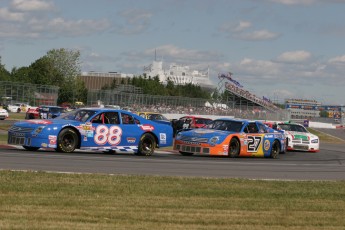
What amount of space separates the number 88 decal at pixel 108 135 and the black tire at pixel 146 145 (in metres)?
0.81

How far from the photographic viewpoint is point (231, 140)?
971 inches

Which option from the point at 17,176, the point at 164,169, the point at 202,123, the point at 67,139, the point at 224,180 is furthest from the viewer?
the point at 202,123

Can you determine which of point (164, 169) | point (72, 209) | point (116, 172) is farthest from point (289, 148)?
point (72, 209)

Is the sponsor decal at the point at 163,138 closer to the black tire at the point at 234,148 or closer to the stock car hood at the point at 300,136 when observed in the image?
the black tire at the point at 234,148

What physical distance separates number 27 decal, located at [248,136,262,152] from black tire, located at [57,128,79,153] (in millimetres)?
6363

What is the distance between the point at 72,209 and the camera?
1012 cm

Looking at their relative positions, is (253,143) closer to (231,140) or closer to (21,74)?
(231,140)

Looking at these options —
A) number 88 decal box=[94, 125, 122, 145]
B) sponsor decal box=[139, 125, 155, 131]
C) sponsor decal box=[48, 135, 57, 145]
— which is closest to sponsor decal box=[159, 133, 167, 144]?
sponsor decal box=[139, 125, 155, 131]

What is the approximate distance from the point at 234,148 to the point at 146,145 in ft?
10.2

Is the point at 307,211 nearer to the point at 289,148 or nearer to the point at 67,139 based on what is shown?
the point at 67,139

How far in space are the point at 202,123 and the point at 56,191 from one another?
31.3m

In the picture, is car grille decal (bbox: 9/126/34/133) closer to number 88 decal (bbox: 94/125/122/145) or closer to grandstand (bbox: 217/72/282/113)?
number 88 decal (bbox: 94/125/122/145)

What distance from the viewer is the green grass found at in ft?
31.1

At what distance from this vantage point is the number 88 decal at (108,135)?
2208cm
